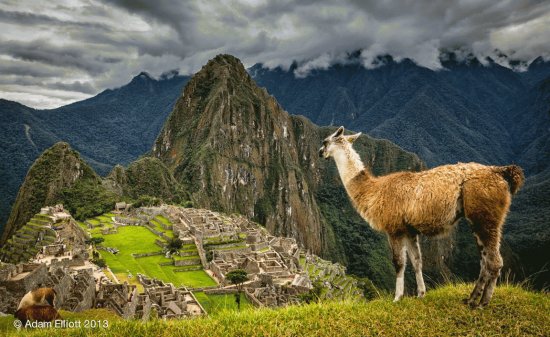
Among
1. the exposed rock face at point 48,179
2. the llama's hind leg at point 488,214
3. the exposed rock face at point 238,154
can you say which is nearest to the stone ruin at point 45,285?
the llama's hind leg at point 488,214

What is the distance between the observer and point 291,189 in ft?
458

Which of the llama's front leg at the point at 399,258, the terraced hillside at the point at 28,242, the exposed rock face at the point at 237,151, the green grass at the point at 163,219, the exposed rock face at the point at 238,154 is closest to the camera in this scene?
the llama's front leg at the point at 399,258

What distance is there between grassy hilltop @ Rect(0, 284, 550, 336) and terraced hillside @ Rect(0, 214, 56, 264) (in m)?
28.5

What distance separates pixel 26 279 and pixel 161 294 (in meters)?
6.26

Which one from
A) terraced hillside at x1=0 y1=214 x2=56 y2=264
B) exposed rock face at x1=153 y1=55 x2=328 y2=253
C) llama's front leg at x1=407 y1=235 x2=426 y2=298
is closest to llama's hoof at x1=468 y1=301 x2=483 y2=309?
llama's front leg at x1=407 y1=235 x2=426 y2=298

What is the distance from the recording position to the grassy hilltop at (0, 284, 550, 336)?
4469mm

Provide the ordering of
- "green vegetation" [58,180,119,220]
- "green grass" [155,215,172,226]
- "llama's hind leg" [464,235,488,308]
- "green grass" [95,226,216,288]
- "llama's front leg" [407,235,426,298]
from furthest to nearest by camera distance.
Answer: "green vegetation" [58,180,119,220], "green grass" [155,215,172,226], "green grass" [95,226,216,288], "llama's front leg" [407,235,426,298], "llama's hind leg" [464,235,488,308]

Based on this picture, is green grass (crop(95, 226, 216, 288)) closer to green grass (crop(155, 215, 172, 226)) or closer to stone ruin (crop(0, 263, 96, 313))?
green grass (crop(155, 215, 172, 226))

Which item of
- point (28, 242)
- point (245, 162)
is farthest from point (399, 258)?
point (245, 162)

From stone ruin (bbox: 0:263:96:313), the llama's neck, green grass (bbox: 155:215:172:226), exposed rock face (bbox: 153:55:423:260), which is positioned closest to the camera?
the llama's neck

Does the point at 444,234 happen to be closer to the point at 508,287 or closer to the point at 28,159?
the point at 508,287

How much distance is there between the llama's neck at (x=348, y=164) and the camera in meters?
6.38

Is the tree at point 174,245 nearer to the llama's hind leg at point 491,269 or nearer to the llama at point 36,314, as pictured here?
the llama at point 36,314

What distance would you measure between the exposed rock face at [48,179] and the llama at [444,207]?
70478 millimetres
